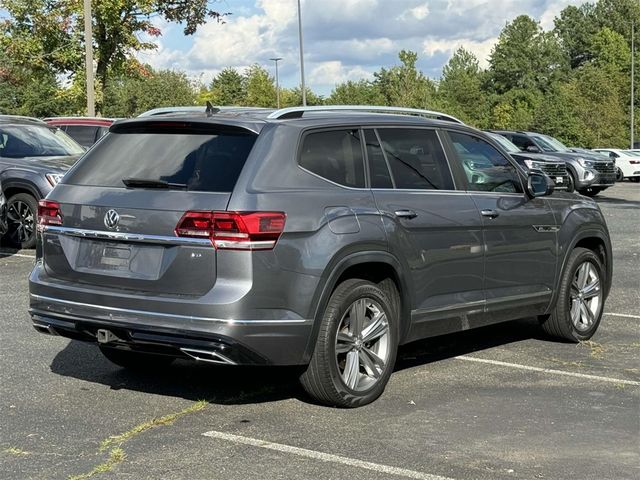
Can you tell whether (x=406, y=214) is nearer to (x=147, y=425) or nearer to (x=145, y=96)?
(x=147, y=425)

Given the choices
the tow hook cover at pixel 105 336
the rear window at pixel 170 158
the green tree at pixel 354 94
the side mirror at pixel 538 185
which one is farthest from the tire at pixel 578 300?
the green tree at pixel 354 94

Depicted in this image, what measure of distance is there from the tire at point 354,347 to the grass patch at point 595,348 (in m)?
2.20

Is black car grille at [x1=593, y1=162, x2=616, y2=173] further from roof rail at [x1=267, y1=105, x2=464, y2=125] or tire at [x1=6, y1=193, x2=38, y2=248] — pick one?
roof rail at [x1=267, y1=105, x2=464, y2=125]

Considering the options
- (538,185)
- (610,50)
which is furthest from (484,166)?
(610,50)

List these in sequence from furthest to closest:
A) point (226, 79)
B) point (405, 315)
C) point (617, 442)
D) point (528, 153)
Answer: point (226, 79)
point (528, 153)
point (405, 315)
point (617, 442)

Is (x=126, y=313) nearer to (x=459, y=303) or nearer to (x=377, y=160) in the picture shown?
(x=377, y=160)

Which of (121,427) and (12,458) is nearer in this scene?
(12,458)

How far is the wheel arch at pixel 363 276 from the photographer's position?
5.77 m

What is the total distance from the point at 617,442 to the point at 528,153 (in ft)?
65.8

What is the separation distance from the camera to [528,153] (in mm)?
25000

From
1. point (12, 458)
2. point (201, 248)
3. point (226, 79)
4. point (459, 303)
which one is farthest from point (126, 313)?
point (226, 79)

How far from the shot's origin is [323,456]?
16.8 ft

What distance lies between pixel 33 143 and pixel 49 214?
8954 mm

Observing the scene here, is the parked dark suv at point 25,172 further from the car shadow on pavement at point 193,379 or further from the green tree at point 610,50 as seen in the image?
the green tree at point 610,50
